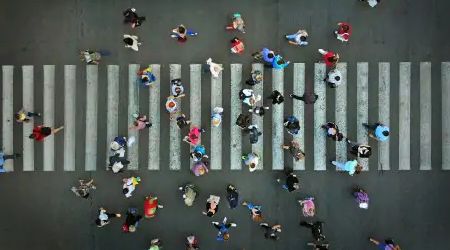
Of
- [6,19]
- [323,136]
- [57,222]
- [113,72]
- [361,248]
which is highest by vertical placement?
[6,19]

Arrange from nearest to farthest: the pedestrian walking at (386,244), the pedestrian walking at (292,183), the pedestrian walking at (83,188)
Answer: the pedestrian walking at (292,183) < the pedestrian walking at (386,244) < the pedestrian walking at (83,188)

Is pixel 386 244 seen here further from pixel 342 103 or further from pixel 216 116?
pixel 216 116

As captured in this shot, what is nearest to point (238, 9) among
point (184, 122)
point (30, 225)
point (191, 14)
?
point (191, 14)

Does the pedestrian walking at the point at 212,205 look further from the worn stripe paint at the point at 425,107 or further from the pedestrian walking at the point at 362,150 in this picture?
the worn stripe paint at the point at 425,107

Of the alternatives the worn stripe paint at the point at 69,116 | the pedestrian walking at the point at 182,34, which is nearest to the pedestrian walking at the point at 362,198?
the pedestrian walking at the point at 182,34

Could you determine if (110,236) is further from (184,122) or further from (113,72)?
(113,72)

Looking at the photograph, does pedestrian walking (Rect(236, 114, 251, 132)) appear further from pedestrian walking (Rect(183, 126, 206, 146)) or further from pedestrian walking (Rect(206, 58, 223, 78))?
pedestrian walking (Rect(206, 58, 223, 78))
